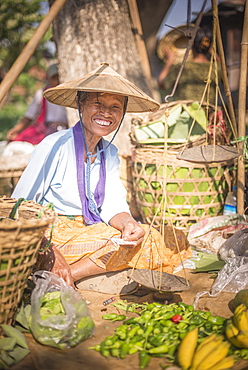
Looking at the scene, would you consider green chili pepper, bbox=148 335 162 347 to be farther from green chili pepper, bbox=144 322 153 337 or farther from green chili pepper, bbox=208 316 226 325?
green chili pepper, bbox=208 316 226 325

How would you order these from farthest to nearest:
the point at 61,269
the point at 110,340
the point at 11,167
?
the point at 11,167 → the point at 61,269 → the point at 110,340

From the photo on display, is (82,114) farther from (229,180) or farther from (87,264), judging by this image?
(229,180)

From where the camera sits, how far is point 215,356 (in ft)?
5.04

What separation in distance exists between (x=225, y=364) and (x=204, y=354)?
89 mm

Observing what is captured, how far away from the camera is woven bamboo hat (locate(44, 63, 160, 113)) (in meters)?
2.29

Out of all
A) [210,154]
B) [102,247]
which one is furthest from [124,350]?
[210,154]

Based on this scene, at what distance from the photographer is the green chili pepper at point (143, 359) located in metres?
1.60

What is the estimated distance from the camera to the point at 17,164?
3992 millimetres

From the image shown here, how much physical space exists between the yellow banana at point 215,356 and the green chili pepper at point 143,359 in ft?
0.74

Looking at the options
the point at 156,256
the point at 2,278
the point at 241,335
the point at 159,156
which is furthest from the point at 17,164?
the point at 241,335

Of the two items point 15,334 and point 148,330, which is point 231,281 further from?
point 15,334

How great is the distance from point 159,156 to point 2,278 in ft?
6.89

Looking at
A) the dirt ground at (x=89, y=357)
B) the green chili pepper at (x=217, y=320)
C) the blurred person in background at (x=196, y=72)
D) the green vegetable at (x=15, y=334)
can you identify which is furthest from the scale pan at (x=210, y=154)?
the blurred person in background at (x=196, y=72)

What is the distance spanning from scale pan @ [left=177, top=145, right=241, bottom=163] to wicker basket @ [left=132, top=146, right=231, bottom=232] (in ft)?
1.57
